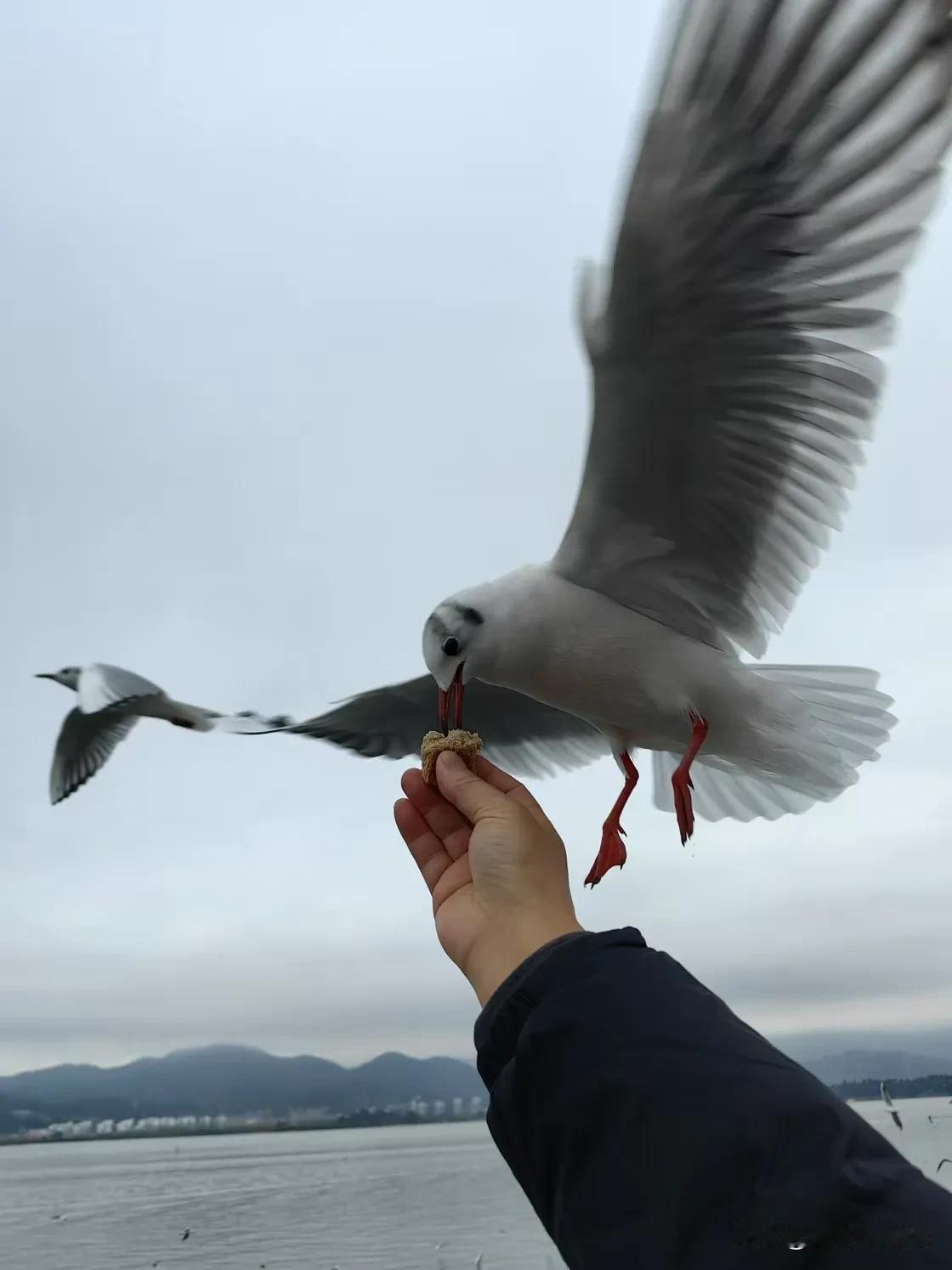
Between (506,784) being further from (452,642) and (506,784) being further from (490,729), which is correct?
(490,729)

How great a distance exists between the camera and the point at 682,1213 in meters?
0.45

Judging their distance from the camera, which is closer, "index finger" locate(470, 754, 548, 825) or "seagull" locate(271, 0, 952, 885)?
"index finger" locate(470, 754, 548, 825)

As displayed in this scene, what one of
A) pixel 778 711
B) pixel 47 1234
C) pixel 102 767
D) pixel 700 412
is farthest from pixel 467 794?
pixel 47 1234

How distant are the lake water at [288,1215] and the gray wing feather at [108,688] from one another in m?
3.50

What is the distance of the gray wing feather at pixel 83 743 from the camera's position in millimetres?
5070

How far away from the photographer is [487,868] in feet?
2.41

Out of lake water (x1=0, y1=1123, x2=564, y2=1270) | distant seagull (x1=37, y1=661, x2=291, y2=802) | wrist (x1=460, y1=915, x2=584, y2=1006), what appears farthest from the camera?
lake water (x1=0, y1=1123, x2=564, y2=1270)

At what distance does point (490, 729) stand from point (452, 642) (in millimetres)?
907

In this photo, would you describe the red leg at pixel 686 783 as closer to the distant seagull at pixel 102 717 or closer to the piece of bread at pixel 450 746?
the piece of bread at pixel 450 746

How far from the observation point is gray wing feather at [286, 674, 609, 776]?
7.83 feet

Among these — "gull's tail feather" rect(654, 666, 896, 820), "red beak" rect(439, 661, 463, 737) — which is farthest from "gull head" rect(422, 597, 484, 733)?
"gull's tail feather" rect(654, 666, 896, 820)

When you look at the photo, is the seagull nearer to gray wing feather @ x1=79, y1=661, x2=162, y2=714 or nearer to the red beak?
the red beak

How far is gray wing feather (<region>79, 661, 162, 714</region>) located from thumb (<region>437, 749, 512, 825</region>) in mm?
3353

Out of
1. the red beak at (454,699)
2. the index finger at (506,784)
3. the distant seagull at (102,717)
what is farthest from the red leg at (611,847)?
the distant seagull at (102,717)
